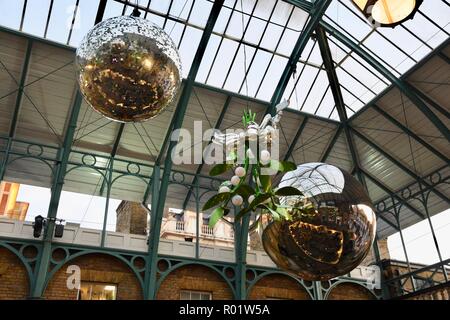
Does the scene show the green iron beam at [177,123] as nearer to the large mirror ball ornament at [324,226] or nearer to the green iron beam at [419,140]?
the green iron beam at [419,140]

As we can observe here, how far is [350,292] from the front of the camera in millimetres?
13219

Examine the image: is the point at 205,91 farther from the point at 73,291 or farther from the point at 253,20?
the point at 73,291

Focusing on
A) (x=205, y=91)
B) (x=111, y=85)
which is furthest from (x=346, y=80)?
(x=111, y=85)

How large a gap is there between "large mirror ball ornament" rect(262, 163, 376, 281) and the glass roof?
823cm

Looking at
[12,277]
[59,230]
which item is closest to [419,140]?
[59,230]

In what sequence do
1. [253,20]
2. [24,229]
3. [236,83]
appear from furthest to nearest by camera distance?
[236,83] → [253,20] → [24,229]

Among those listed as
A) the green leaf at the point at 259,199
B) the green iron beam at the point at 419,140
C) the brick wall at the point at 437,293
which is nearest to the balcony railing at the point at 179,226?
the brick wall at the point at 437,293

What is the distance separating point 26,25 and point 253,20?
560 centimetres

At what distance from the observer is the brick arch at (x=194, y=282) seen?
11.0 m

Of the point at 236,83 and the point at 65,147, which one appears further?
the point at 236,83

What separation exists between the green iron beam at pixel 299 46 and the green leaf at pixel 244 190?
838cm

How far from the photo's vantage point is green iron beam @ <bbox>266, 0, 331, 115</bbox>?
10766mm

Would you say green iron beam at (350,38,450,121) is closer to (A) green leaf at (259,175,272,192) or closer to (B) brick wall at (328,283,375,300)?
(B) brick wall at (328,283,375,300)

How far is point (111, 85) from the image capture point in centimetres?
313
